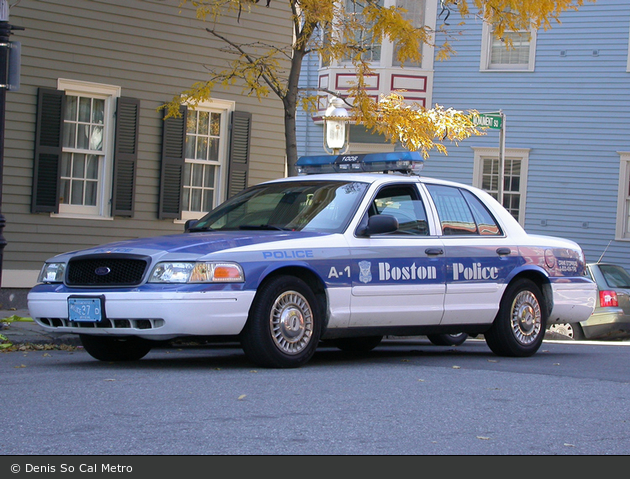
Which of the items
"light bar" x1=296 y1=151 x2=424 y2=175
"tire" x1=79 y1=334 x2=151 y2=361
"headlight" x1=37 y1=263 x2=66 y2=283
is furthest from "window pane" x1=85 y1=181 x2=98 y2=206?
"headlight" x1=37 y1=263 x2=66 y2=283

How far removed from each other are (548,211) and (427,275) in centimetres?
1411

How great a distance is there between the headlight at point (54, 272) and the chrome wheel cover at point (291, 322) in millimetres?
1717

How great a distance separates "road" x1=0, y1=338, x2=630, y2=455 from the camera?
15.9 feet

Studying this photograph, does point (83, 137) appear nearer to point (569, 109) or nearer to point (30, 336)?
point (30, 336)

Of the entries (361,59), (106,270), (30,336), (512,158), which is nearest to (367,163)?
(106,270)

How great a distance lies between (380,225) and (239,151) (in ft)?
26.5

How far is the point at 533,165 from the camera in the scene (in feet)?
73.0

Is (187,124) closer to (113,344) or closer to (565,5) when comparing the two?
(565,5)

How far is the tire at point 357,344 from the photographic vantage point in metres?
10.3

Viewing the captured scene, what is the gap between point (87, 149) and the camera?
14289mm

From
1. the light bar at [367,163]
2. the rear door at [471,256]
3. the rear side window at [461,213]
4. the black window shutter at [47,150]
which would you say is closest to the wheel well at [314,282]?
the rear door at [471,256]

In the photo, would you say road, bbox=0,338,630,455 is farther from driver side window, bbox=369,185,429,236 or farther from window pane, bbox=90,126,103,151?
window pane, bbox=90,126,103,151

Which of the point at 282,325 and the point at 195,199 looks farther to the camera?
the point at 195,199
